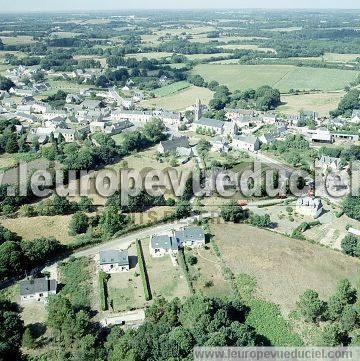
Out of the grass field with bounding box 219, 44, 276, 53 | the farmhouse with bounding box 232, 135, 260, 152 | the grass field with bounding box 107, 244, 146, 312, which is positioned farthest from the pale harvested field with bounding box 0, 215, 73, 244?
the grass field with bounding box 219, 44, 276, 53

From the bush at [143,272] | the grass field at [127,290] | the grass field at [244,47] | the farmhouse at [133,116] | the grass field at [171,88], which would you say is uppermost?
the grass field at [244,47]

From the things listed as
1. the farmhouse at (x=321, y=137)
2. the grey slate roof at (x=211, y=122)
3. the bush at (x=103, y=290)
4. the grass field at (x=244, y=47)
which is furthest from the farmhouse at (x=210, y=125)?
the grass field at (x=244, y=47)

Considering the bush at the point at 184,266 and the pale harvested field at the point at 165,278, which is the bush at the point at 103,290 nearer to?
the pale harvested field at the point at 165,278

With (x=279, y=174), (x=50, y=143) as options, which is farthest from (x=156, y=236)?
(x=50, y=143)

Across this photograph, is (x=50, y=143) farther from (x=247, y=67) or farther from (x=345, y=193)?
(x=247, y=67)

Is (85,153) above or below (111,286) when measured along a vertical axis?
above

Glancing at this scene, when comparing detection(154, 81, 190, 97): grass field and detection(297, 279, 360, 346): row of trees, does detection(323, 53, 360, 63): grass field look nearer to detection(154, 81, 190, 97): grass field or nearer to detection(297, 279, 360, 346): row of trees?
detection(154, 81, 190, 97): grass field
